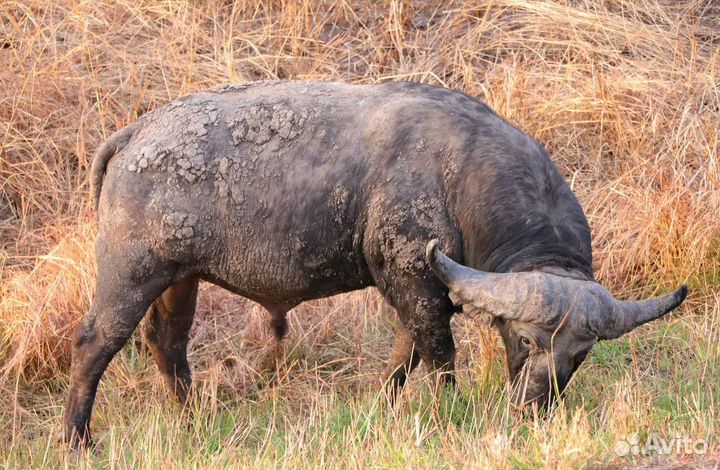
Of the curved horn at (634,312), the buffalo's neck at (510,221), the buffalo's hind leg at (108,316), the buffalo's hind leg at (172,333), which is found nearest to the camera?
the curved horn at (634,312)

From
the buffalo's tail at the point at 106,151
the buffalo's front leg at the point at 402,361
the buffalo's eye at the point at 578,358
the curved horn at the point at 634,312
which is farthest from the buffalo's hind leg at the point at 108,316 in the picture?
the curved horn at the point at 634,312

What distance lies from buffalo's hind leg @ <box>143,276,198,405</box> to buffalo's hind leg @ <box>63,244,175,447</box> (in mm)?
467

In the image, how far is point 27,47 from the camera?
9.62 m

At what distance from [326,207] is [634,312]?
5.41 ft

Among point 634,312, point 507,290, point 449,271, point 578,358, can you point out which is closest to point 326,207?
point 449,271

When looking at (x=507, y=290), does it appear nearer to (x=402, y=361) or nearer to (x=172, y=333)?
(x=402, y=361)

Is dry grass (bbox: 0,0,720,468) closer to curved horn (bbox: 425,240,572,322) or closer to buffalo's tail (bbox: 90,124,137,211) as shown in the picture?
curved horn (bbox: 425,240,572,322)

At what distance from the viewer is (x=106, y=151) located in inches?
244

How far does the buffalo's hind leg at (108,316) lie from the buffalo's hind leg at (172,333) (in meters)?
0.47

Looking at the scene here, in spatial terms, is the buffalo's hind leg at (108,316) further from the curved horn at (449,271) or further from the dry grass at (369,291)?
the curved horn at (449,271)

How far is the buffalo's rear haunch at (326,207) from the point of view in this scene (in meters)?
5.69

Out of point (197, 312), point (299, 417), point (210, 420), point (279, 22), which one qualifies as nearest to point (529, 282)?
point (299, 417)

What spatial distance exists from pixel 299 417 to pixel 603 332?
1736mm

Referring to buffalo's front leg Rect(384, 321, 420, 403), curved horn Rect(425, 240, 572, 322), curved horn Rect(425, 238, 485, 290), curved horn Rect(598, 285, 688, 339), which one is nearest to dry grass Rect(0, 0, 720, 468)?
buffalo's front leg Rect(384, 321, 420, 403)
